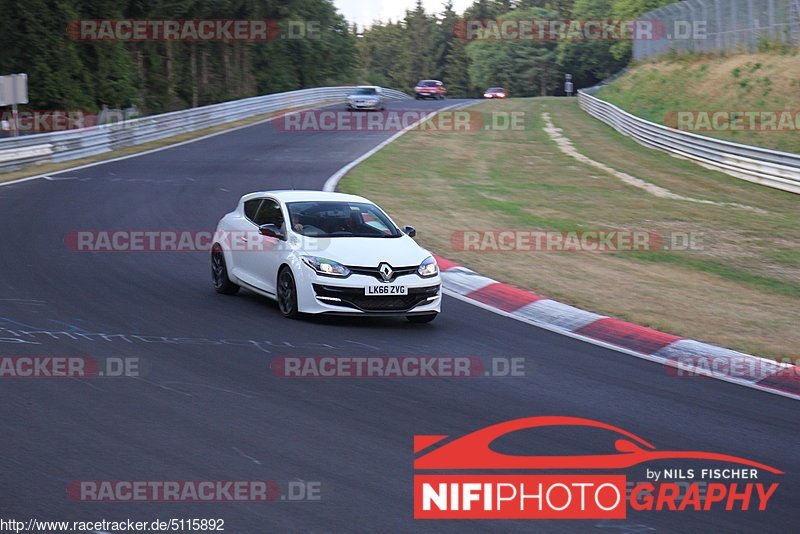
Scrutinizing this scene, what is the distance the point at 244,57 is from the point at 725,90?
122ft

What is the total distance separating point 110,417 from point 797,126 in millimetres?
32054

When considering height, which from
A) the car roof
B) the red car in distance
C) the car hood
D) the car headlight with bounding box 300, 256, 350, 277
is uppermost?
the red car in distance

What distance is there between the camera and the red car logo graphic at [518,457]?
22.1ft

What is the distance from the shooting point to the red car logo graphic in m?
6.74

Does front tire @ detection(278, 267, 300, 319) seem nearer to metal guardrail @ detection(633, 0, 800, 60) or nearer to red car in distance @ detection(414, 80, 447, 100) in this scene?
metal guardrail @ detection(633, 0, 800, 60)

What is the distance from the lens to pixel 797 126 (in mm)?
34906

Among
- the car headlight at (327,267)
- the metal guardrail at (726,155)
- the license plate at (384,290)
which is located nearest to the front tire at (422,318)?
the license plate at (384,290)

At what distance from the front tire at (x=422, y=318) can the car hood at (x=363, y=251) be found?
601 millimetres

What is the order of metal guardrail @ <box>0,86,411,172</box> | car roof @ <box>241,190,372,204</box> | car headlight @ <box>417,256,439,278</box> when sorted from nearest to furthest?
car headlight @ <box>417,256,439,278</box> → car roof @ <box>241,190,372,204</box> → metal guardrail @ <box>0,86,411,172</box>

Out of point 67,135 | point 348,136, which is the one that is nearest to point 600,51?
point 348,136

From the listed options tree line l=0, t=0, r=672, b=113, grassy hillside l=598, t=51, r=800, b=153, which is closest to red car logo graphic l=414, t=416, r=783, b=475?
grassy hillside l=598, t=51, r=800, b=153

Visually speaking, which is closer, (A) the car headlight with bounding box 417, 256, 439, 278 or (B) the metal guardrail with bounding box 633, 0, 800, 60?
(A) the car headlight with bounding box 417, 256, 439, 278

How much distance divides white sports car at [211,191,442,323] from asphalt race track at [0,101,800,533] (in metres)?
0.29

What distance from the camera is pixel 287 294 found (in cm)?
1154
